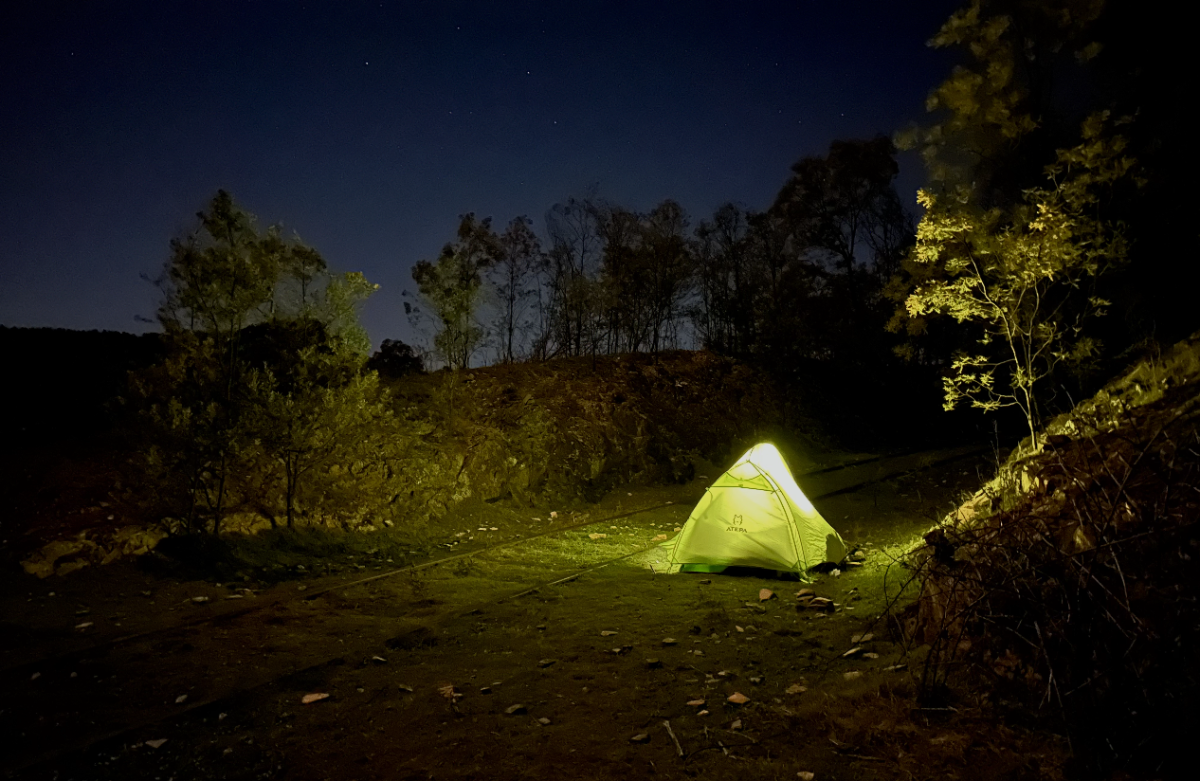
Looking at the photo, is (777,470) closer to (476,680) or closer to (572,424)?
(476,680)

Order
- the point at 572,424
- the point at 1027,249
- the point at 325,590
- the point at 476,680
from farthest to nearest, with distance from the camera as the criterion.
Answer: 1. the point at 572,424
2. the point at 1027,249
3. the point at 325,590
4. the point at 476,680

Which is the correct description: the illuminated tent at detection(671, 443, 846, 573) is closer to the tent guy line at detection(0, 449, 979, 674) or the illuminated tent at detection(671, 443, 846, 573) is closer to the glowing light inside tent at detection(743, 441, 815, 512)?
the glowing light inside tent at detection(743, 441, 815, 512)

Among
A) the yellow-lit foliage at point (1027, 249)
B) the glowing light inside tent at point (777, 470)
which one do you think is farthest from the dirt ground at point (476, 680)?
the yellow-lit foliage at point (1027, 249)

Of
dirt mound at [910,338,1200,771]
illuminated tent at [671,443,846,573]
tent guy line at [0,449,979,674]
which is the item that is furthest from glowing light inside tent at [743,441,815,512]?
dirt mound at [910,338,1200,771]

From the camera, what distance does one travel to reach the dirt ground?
4.40 meters

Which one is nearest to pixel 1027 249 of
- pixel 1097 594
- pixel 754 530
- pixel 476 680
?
pixel 754 530

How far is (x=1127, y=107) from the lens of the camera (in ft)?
37.4

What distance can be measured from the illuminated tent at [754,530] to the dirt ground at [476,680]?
31cm

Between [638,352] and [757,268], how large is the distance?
7542mm

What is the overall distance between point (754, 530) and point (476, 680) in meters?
4.90

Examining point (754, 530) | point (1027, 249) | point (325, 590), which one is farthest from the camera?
point (1027, 249)

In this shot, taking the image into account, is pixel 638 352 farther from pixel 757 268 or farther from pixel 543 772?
pixel 543 772

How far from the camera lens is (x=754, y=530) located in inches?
373

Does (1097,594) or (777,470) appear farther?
(777,470)
